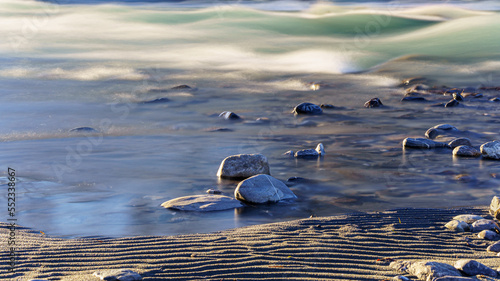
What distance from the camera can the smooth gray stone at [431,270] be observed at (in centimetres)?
423

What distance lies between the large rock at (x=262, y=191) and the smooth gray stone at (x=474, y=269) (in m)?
2.82

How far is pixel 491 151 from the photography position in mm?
9258

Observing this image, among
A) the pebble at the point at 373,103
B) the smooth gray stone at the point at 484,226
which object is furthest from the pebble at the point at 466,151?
the pebble at the point at 373,103

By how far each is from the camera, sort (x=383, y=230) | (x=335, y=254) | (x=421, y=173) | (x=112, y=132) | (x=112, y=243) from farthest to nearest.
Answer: (x=112, y=132), (x=421, y=173), (x=383, y=230), (x=112, y=243), (x=335, y=254)

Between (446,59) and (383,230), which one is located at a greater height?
(446,59)

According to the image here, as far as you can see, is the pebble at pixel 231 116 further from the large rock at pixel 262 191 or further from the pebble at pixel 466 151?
the large rock at pixel 262 191

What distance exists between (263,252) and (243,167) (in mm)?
3176

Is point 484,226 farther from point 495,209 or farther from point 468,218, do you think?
point 495,209

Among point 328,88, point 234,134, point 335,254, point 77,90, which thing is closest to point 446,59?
point 328,88

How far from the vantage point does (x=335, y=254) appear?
4.86 m

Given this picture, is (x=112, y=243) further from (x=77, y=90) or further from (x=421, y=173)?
(x=77, y=90)

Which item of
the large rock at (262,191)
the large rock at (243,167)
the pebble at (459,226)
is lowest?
the pebble at (459,226)

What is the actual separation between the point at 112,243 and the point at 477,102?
47.6ft

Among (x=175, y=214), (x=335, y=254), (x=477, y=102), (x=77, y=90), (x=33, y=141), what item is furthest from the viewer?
(x=77, y=90)
